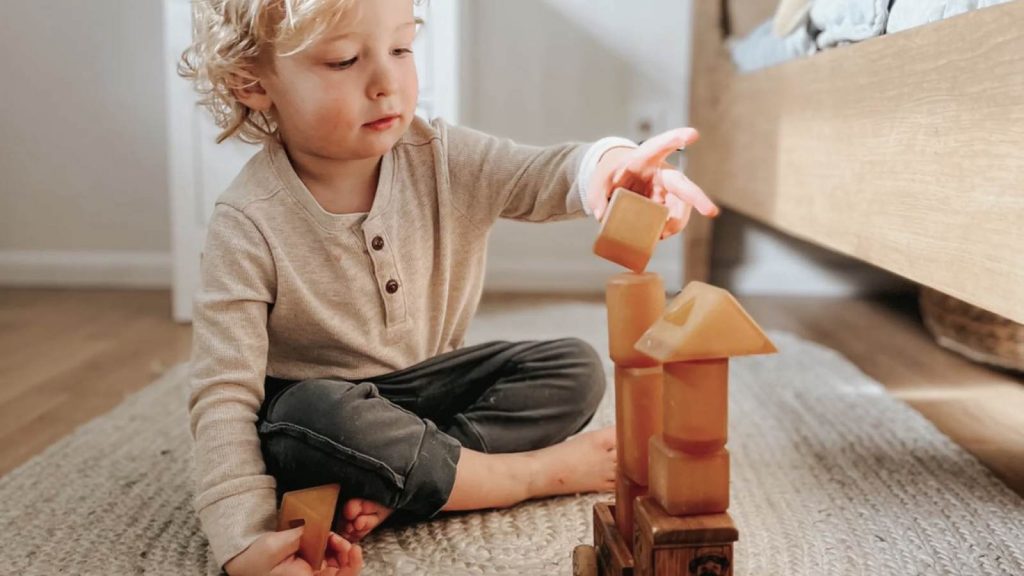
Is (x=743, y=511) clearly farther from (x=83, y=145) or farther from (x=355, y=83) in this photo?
(x=83, y=145)

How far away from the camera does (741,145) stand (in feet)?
4.60

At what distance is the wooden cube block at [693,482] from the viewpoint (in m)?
0.50

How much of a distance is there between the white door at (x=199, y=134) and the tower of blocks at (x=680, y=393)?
41.6 inches

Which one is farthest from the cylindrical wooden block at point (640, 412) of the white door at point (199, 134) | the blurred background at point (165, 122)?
the blurred background at point (165, 122)

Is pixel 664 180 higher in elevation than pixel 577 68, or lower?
lower

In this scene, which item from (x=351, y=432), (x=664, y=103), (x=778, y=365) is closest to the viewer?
(x=351, y=432)

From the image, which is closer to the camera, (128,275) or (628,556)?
(628,556)

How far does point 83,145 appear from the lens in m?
1.90

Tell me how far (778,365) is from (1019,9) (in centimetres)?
70

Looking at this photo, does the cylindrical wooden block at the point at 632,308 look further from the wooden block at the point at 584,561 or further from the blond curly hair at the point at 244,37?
the blond curly hair at the point at 244,37

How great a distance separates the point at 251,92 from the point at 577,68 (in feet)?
3.89

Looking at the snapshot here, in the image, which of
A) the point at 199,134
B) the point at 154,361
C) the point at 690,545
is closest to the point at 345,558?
the point at 690,545

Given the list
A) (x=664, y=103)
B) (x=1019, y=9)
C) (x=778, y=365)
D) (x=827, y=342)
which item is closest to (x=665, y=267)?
(x=664, y=103)

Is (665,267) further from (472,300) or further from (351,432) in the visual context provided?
(351,432)
